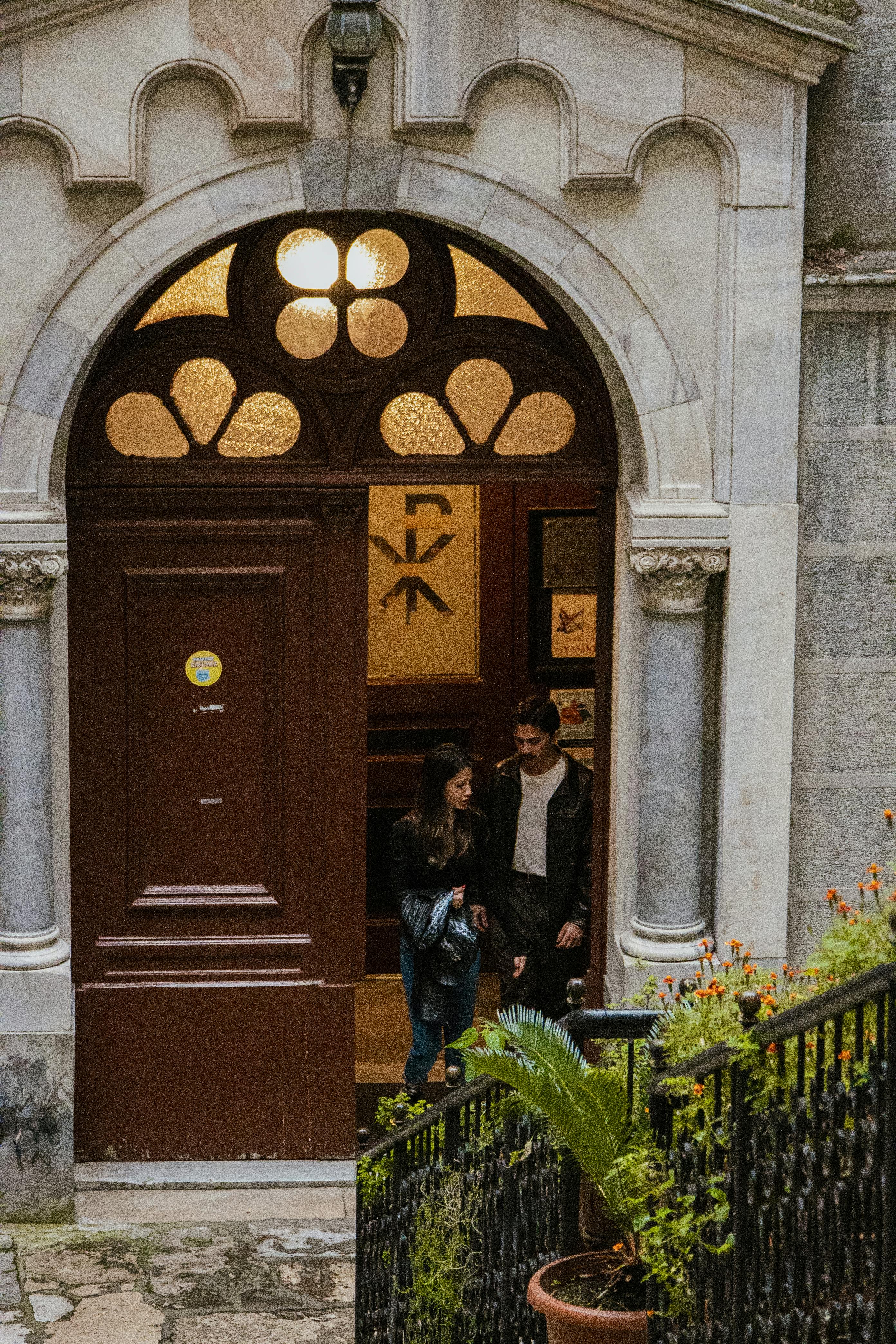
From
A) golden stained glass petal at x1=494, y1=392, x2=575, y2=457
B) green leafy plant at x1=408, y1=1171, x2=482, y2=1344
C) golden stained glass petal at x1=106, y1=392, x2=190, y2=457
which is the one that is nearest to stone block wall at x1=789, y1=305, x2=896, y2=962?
golden stained glass petal at x1=494, y1=392, x2=575, y2=457

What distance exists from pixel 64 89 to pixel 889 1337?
18.3 feet

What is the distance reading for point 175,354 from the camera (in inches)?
311

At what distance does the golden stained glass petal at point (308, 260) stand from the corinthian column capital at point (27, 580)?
1605mm

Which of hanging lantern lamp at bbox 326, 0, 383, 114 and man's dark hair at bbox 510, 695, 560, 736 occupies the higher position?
hanging lantern lamp at bbox 326, 0, 383, 114

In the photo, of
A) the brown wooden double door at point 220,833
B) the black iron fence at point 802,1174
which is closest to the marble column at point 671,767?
the brown wooden double door at point 220,833

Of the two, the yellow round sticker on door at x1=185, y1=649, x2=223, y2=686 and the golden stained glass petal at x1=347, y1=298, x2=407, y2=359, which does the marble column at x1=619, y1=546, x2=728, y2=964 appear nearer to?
the golden stained glass petal at x1=347, y1=298, x2=407, y2=359

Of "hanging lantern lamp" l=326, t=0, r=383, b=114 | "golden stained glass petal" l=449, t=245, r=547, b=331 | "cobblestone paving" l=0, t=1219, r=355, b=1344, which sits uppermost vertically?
"hanging lantern lamp" l=326, t=0, r=383, b=114

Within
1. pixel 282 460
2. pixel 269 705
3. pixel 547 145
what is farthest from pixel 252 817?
pixel 547 145

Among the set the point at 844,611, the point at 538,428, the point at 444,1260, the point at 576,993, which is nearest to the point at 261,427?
the point at 538,428

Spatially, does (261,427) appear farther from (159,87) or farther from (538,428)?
(159,87)

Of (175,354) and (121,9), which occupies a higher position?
(121,9)

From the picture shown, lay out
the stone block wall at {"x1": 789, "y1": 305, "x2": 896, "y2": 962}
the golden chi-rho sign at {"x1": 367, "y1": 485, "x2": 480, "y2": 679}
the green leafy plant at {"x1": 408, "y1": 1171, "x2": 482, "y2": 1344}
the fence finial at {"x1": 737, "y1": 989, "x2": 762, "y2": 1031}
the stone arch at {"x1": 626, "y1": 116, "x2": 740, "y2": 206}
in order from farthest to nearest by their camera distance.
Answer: the golden chi-rho sign at {"x1": 367, "y1": 485, "x2": 480, "y2": 679}, the stone block wall at {"x1": 789, "y1": 305, "x2": 896, "y2": 962}, the stone arch at {"x1": 626, "y1": 116, "x2": 740, "y2": 206}, the green leafy plant at {"x1": 408, "y1": 1171, "x2": 482, "y2": 1344}, the fence finial at {"x1": 737, "y1": 989, "x2": 762, "y2": 1031}

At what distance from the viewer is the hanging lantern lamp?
6938 millimetres

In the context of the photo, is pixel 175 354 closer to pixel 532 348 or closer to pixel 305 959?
pixel 532 348
